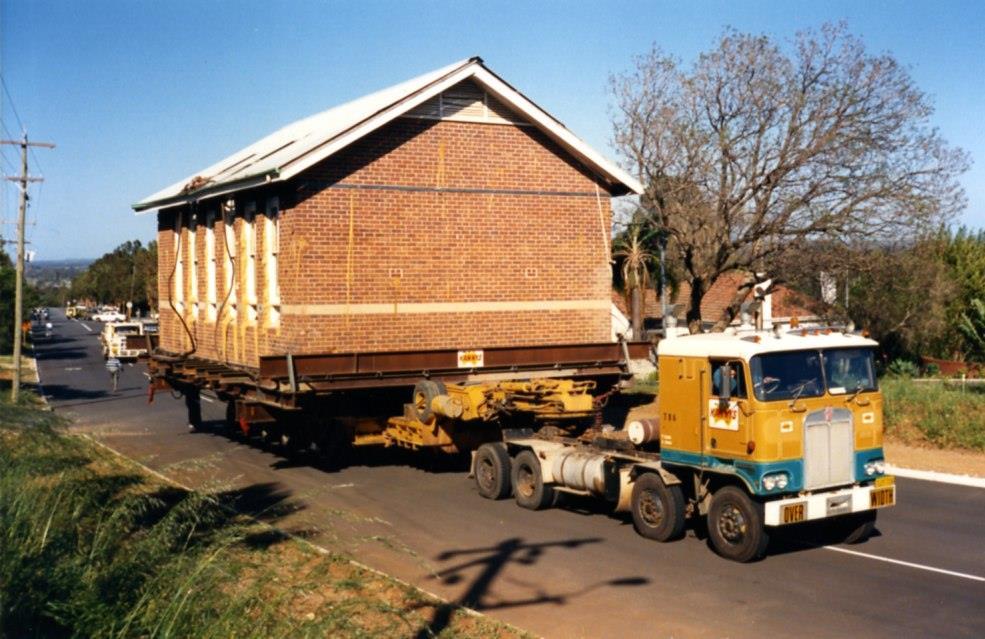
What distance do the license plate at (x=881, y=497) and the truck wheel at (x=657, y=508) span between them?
6.93ft

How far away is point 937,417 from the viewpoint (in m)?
20.8

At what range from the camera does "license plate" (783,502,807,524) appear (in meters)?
11.4

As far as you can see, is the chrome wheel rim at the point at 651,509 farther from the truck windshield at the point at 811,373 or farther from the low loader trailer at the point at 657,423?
the truck windshield at the point at 811,373

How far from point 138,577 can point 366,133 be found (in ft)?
40.2

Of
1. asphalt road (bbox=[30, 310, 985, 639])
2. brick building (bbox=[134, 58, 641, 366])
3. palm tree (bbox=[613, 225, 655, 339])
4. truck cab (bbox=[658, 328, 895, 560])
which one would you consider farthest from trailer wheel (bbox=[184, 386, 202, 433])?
palm tree (bbox=[613, 225, 655, 339])

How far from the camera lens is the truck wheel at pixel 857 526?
1249cm

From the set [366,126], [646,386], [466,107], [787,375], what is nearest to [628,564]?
[787,375]

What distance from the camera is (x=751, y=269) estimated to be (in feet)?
98.6

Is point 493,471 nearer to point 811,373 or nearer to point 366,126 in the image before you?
point 811,373

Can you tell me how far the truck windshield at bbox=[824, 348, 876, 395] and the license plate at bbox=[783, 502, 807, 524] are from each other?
1383 mm

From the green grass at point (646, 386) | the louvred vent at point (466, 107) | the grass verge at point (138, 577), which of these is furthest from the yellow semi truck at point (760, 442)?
the green grass at point (646, 386)

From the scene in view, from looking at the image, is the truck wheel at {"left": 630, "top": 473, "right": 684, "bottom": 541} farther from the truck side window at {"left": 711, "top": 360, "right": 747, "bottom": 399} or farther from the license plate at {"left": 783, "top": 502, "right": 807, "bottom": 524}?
the license plate at {"left": 783, "top": 502, "right": 807, "bottom": 524}

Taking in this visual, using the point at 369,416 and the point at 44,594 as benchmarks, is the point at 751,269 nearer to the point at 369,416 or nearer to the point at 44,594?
the point at 369,416

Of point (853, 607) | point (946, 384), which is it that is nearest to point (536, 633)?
point (853, 607)
